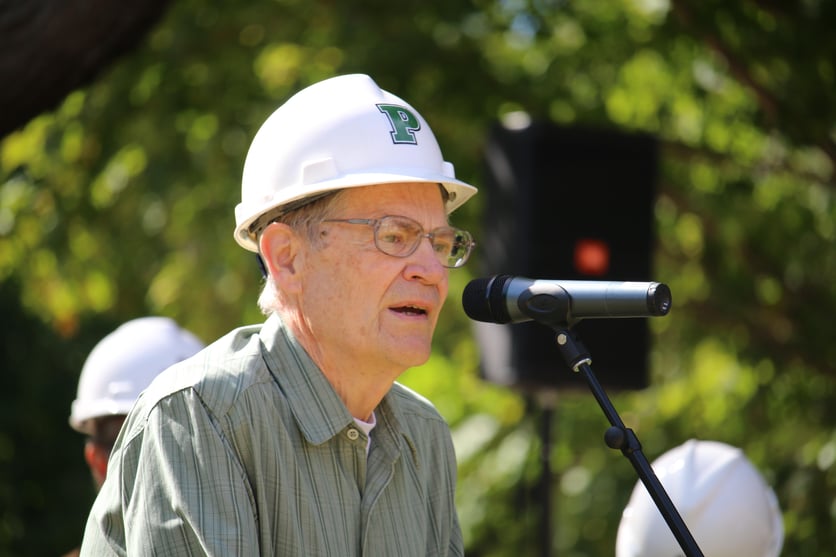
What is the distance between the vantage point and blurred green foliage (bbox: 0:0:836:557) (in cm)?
668

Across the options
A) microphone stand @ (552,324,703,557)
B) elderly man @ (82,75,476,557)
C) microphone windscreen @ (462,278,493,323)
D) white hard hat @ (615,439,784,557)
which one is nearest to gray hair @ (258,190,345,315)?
elderly man @ (82,75,476,557)

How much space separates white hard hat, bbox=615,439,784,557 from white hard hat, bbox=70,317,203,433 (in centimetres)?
155

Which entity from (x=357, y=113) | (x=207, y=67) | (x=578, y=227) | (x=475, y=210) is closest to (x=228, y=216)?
(x=207, y=67)

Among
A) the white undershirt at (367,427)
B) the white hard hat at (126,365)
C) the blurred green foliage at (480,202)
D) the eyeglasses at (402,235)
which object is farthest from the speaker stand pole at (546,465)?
the eyeglasses at (402,235)

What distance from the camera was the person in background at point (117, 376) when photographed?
4133 millimetres

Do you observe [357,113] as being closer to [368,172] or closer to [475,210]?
[368,172]

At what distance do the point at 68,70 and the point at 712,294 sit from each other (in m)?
4.60

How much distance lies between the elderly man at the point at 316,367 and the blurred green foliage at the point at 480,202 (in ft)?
12.4

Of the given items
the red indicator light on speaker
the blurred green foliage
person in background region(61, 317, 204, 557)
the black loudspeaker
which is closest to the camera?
person in background region(61, 317, 204, 557)

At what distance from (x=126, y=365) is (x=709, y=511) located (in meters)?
1.86

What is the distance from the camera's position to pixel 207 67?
7.20 metres

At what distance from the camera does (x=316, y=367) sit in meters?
2.77

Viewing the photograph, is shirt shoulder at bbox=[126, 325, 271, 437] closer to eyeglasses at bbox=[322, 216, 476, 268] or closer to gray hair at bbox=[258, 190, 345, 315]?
gray hair at bbox=[258, 190, 345, 315]

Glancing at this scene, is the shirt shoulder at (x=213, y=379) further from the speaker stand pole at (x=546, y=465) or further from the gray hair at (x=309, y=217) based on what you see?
the speaker stand pole at (x=546, y=465)
